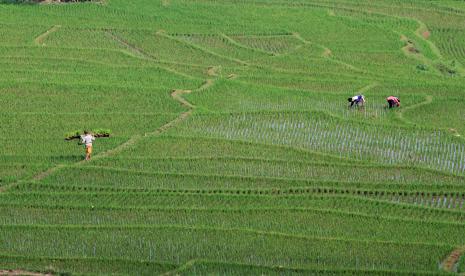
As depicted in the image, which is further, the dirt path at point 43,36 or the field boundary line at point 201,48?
the dirt path at point 43,36

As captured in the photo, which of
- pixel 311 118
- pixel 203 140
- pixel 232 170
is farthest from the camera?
pixel 311 118

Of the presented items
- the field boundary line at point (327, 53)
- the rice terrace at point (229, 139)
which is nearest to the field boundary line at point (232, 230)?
the rice terrace at point (229, 139)

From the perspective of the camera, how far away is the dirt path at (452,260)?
18.7 m

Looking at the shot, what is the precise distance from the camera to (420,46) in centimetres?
3425

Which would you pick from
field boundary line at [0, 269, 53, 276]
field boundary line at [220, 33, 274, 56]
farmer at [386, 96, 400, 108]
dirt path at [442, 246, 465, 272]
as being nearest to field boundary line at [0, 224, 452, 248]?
dirt path at [442, 246, 465, 272]

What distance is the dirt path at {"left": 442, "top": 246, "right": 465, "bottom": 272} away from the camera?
1870 centimetres

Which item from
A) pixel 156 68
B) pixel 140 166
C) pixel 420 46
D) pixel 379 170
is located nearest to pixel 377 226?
pixel 379 170

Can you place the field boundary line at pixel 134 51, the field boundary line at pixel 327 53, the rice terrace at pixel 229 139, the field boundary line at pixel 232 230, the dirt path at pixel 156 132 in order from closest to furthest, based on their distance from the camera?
1. the rice terrace at pixel 229 139
2. the field boundary line at pixel 232 230
3. the dirt path at pixel 156 132
4. the field boundary line at pixel 134 51
5. the field boundary line at pixel 327 53

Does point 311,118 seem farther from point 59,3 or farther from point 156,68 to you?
point 59,3

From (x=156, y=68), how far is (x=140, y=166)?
797 cm

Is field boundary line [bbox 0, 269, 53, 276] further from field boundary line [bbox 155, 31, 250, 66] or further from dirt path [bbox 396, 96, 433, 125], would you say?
field boundary line [bbox 155, 31, 250, 66]

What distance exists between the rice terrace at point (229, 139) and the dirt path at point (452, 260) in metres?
0.04

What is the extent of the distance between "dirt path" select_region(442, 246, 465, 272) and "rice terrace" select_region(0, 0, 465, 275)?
0.04 metres

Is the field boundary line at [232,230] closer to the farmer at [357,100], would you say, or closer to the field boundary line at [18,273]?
the field boundary line at [18,273]
